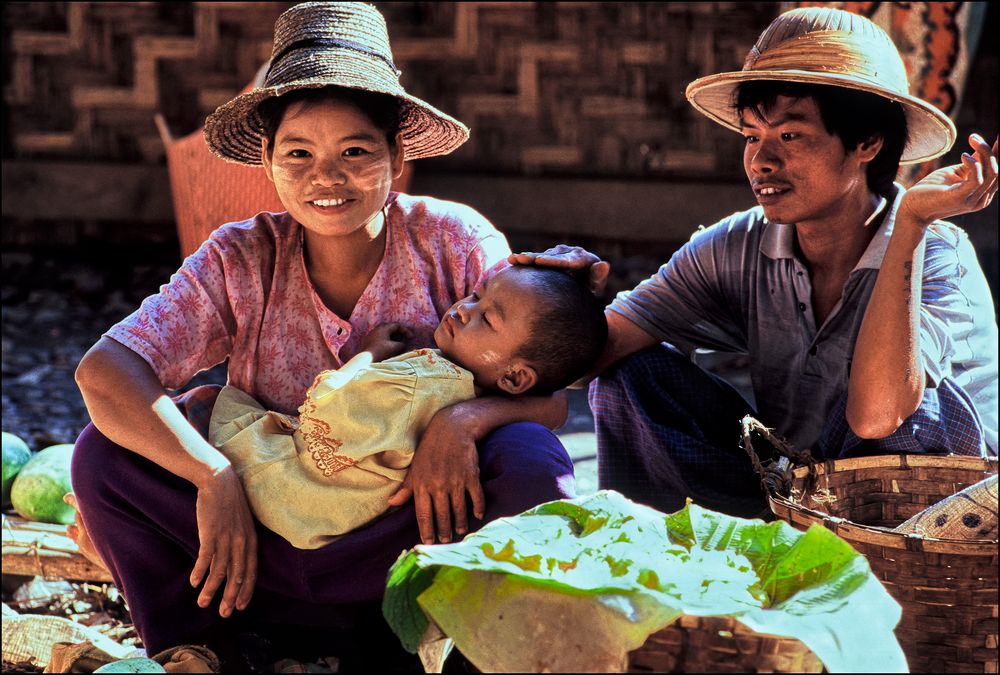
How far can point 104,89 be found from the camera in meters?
6.36

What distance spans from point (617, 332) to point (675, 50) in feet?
11.0

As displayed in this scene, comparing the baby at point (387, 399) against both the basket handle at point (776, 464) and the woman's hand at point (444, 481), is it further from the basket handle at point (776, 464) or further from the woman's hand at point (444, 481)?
the basket handle at point (776, 464)

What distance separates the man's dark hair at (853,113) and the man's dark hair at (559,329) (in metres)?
0.62

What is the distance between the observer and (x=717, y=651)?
168cm

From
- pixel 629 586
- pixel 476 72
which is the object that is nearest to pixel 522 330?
pixel 629 586

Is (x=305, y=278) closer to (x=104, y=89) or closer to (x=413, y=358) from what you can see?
(x=413, y=358)

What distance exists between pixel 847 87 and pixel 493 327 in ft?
3.09

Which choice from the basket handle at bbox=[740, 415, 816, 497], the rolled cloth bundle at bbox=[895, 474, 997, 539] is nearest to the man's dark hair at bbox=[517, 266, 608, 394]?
the basket handle at bbox=[740, 415, 816, 497]

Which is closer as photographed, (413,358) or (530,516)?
(530,516)

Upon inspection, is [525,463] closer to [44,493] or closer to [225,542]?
[225,542]

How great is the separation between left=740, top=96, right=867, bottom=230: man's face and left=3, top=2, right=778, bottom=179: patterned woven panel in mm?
3391

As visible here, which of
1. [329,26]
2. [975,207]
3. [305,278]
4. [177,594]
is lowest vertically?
[177,594]

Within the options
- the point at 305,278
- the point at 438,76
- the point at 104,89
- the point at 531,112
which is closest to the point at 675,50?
the point at 531,112

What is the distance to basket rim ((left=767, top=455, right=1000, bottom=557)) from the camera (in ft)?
6.55
